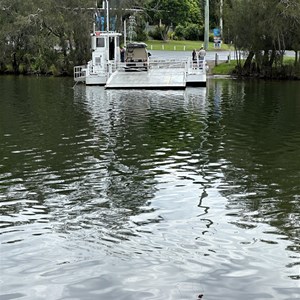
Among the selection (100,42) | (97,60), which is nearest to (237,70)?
(100,42)

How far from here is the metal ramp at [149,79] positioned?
36.0 metres

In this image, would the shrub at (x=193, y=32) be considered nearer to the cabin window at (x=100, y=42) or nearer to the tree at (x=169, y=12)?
the tree at (x=169, y=12)

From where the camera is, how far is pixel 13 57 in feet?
175

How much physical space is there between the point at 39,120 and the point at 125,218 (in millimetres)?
12925

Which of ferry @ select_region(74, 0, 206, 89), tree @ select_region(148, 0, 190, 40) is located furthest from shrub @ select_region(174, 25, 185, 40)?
ferry @ select_region(74, 0, 206, 89)

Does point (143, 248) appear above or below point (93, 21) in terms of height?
below

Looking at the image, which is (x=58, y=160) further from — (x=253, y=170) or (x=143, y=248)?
(x=143, y=248)

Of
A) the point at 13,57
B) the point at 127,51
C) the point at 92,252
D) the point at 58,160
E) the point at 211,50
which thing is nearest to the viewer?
the point at 92,252

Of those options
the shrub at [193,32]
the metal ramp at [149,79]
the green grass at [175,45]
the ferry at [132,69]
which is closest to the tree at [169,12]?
the shrub at [193,32]

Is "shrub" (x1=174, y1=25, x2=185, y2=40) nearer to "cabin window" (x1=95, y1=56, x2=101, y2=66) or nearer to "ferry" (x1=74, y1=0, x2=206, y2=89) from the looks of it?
"ferry" (x1=74, y1=0, x2=206, y2=89)

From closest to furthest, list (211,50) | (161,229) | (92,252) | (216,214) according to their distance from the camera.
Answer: (92,252)
(161,229)
(216,214)
(211,50)

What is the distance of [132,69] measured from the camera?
41.9 metres

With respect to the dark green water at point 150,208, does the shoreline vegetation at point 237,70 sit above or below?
above

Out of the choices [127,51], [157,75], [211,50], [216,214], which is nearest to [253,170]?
[216,214]
